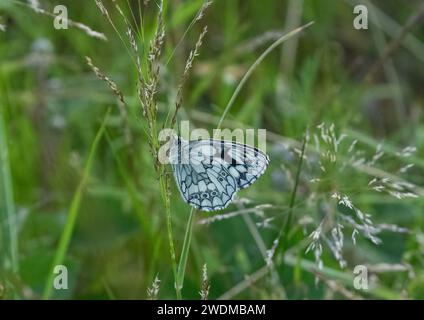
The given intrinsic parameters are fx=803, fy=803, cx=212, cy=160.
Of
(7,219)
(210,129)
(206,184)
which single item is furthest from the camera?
(210,129)

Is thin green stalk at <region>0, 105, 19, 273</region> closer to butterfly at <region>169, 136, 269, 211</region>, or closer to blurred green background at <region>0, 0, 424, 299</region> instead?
blurred green background at <region>0, 0, 424, 299</region>

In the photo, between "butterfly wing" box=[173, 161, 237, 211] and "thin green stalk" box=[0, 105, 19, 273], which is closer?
"butterfly wing" box=[173, 161, 237, 211]

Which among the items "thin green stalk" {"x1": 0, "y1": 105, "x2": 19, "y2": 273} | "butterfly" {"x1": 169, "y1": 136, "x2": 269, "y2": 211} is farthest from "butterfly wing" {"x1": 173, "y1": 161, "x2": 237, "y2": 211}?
"thin green stalk" {"x1": 0, "y1": 105, "x2": 19, "y2": 273}

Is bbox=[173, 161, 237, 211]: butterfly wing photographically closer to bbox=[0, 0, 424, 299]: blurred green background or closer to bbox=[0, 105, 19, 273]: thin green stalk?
bbox=[0, 0, 424, 299]: blurred green background

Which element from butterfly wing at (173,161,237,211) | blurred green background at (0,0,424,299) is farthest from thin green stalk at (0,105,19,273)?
butterfly wing at (173,161,237,211)

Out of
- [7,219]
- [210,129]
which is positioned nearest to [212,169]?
[7,219]

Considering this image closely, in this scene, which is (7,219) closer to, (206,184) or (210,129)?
(206,184)

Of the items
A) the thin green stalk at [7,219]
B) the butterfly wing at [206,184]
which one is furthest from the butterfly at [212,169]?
the thin green stalk at [7,219]
